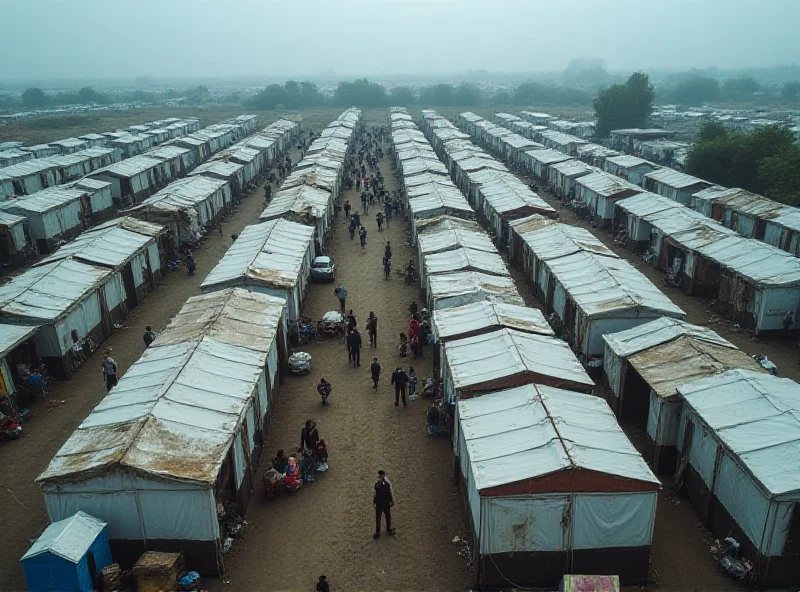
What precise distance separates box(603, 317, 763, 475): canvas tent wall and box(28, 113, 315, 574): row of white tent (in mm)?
9917

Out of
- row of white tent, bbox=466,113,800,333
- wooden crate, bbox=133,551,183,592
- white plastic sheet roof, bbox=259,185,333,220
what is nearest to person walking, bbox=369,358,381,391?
wooden crate, bbox=133,551,183,592

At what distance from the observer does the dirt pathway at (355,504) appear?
12125 millimetres

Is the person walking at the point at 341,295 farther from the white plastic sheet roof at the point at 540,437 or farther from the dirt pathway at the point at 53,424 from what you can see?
the white plastic sheet roof at the point at 540,437

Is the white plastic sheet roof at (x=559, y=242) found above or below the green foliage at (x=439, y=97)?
below

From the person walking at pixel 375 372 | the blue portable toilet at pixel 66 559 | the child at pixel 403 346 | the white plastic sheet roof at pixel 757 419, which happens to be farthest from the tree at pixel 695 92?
the blue portable toilet at pixel 66 559

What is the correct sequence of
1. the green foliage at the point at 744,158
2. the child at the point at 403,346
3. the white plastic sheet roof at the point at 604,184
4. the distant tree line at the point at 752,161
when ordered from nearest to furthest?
the child at the point at 403,346, the white plastic sheet roof at the point at 604,184, the distant tree line at the point at 752,161, the green foliage at the point at 744,158

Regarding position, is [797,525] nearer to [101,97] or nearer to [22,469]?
[22,469]

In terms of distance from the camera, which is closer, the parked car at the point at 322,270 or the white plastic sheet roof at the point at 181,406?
the white plastic sheet roof at the point at 181,406

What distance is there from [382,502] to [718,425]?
23.8ft

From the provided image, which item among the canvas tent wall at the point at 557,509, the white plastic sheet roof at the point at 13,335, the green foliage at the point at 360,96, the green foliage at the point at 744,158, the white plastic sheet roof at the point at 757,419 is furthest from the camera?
the green foliage at the point at 360,96

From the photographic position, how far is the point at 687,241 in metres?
27.7

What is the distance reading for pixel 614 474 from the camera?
36.4 ft

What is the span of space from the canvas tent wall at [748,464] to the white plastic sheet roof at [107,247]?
21.5 m

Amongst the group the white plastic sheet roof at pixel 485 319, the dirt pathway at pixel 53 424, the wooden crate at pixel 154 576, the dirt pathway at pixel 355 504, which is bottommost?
the dirt pathway at pixel 355 504
